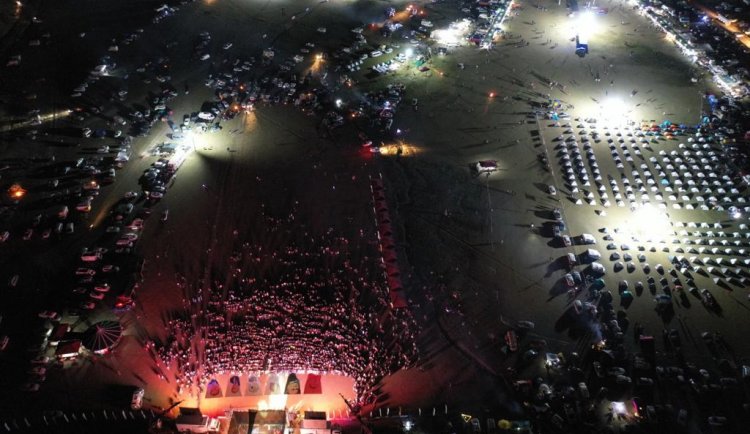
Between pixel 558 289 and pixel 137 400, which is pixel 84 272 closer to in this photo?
pixel 137 400

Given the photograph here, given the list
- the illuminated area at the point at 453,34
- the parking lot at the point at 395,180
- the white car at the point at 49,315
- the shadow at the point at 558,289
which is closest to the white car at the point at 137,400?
the parking lot at the point at 395,180

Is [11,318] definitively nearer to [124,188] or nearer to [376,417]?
[124,188]

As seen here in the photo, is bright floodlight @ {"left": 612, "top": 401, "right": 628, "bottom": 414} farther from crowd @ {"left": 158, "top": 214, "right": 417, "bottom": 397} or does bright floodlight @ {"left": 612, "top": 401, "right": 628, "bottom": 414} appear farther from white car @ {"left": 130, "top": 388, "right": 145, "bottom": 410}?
white car @ {"left": 130, "top": 388, "right": 145, "bottom": 410}

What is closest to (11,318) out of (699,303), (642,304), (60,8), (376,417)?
(376,417)

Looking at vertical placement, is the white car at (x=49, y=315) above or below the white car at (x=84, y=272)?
below

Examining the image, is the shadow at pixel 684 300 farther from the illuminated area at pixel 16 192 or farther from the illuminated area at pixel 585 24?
the illuminated area at pixel 16 192

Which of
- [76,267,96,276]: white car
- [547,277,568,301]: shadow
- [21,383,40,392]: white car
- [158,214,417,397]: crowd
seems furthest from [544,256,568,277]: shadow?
[21,383,40,392]: white car
